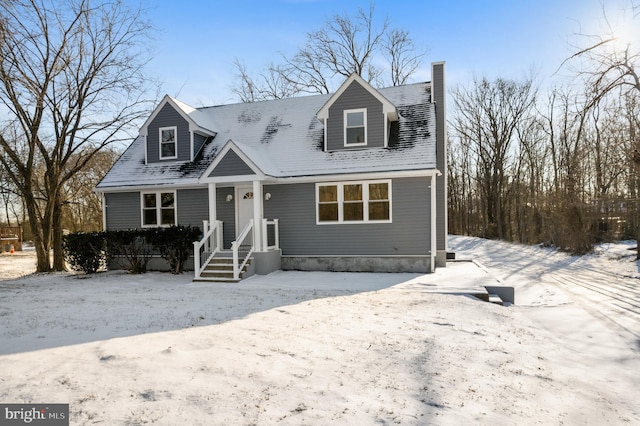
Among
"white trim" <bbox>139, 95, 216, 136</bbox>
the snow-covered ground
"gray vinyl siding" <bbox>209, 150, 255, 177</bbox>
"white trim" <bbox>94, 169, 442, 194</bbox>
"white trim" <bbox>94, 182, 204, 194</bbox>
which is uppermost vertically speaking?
"white trim" <bbox>139, 95, 216, 136</bbox>

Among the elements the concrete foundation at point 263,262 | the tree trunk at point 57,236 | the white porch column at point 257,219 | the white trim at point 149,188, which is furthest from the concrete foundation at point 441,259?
the tree trunk at point 57,236

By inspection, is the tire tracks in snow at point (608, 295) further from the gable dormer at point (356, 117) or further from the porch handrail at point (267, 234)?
the porch handrail at point (267, 234)

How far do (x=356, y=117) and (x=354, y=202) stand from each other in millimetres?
3070

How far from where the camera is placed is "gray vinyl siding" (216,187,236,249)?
577 inches

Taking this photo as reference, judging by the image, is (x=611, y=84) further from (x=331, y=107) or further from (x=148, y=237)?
(x=148, y=237)

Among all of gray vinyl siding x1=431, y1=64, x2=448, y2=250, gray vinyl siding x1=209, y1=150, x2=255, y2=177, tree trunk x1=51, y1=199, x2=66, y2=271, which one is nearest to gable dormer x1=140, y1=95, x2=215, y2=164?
gray vinyl siding x1=209, y1=150, x2=255, y2=177

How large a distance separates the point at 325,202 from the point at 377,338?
8170 millimetres

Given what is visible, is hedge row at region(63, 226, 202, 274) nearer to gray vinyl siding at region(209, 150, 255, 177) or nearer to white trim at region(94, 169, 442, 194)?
white trim at region(94, 169, 442, 194)

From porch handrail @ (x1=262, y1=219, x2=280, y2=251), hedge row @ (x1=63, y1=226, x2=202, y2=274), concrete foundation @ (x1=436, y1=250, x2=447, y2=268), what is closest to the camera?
porch handrail @ (x1=262, y1=219, x2=280, y2=251)

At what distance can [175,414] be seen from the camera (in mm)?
A: 3568

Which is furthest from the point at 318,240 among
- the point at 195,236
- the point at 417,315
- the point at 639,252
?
the point at 639,252

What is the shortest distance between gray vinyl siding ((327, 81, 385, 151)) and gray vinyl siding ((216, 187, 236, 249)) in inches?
161

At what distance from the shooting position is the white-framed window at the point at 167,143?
16.1 meters

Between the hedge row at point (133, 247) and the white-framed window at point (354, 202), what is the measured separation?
4.51 meters
